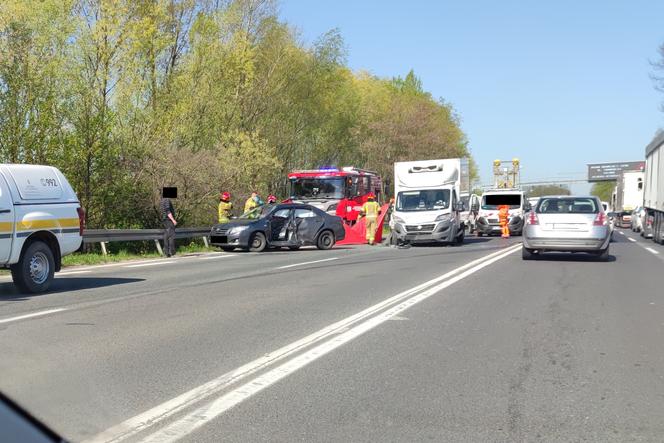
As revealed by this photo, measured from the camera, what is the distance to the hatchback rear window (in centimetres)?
1580

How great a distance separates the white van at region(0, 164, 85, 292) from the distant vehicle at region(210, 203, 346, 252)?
8.92 m

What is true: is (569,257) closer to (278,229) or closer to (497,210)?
(278,229)

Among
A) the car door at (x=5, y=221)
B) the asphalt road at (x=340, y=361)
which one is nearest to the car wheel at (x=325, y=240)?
the asphalt road at (x=340, y=361)

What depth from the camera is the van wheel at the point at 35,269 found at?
10.2 m

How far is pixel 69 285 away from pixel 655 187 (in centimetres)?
2458

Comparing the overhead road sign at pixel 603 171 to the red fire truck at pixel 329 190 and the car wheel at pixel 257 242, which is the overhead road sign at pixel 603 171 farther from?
the car wheel at pixel 257 242

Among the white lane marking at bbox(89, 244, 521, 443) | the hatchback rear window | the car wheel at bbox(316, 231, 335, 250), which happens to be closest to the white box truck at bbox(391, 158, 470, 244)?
the car wheel at bbox(316, 231, 335, 250)

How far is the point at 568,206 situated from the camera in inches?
634

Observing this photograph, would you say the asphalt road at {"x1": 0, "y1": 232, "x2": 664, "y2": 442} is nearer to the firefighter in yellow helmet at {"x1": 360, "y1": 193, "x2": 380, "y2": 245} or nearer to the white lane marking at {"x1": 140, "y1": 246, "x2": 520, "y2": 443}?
the white lane marking at {"x1": 140, "y1": 246, "x2": 520, "y2": 443}

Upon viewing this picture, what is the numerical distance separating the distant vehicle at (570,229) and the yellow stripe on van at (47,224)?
10.1 m

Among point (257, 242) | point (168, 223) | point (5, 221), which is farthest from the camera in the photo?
point (257, 242)

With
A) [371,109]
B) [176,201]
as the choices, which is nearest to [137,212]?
[176,201]

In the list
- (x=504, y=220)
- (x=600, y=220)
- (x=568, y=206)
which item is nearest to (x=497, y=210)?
(x=504, y=220)

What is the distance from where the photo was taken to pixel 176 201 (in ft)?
77.8
